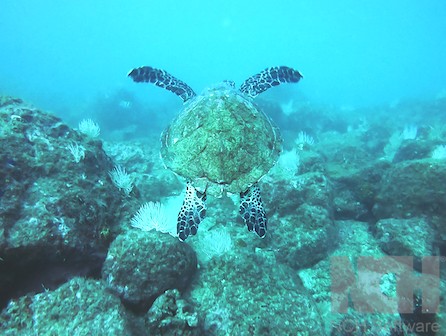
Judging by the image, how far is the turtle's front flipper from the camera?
3924 mm

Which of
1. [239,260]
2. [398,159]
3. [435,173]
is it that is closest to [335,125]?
[398,159]

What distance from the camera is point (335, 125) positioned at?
63.5 ft

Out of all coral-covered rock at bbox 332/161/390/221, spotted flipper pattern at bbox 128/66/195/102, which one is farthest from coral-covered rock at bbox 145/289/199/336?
spotted flipper pattern at bbox 128/66/195/102

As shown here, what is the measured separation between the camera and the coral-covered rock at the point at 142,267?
12.3ft

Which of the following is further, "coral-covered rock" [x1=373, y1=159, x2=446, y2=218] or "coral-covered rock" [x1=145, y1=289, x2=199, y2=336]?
"coral-covered rock" [x1=373, y1=159, x2=446, y2=218]

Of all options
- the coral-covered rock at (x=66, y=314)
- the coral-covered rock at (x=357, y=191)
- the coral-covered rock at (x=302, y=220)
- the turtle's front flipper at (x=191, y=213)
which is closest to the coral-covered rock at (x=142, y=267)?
the coral-covered rock at (x=66, y=314)

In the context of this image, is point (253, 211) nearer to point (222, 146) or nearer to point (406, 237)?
point (222, 146)

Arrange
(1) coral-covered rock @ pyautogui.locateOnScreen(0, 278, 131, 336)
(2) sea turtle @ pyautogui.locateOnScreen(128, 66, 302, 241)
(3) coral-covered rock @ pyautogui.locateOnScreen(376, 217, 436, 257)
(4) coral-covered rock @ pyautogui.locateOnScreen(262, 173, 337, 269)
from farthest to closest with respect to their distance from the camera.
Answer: (4) coral-covered rock @ pyautogui.locateOnScreen(262, 173, 337, 269), (3) coral-covered rock @ pyautogui.locateOnScreen(376, 217, 436, 257), (2) sea turtle @ pyautogui.locateOnScreen(128, 66, 302, 241), (1) coral-covered rock @ pyautogui.locateOnScreen(0, 278, 131, 336)

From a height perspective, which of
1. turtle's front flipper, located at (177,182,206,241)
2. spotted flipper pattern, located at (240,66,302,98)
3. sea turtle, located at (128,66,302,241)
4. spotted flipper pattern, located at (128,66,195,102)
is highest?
spotted flipper pattern, located at (240,66,302,98)

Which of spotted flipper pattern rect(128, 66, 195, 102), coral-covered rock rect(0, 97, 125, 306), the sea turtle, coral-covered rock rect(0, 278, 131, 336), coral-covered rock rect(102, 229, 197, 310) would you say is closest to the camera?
coral-covered rock rect(0, 278, 131, 336)

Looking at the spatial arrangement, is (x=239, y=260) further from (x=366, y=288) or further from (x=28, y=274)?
(x=28, y=274)

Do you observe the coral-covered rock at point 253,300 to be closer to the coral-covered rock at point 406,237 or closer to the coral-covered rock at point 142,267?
the coral-covered rock at point 142,267

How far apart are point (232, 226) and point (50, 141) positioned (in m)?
4.11

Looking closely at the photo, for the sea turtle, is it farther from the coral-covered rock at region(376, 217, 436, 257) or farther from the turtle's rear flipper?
the coral-covered rock at region(376, 217, 436, 257)
